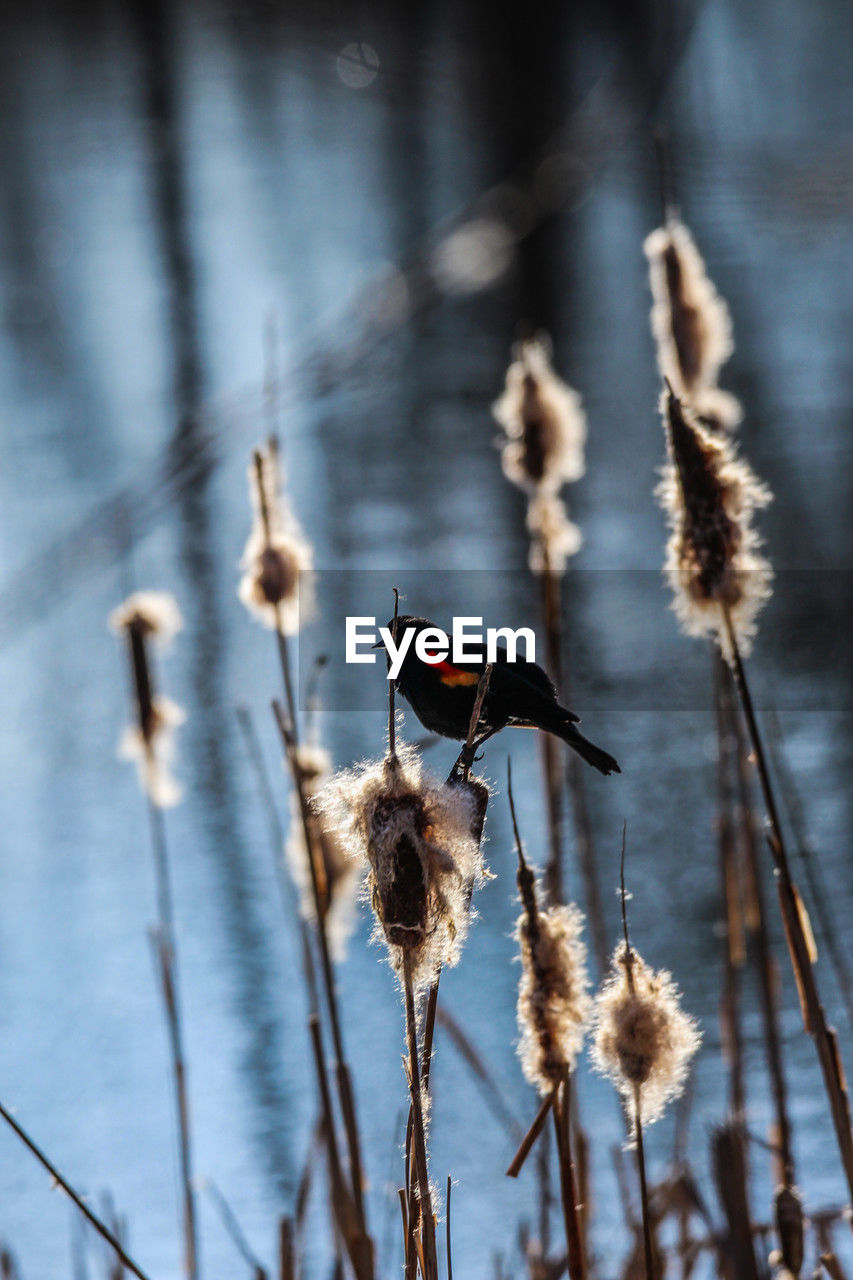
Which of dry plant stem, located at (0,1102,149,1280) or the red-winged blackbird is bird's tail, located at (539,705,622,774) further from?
dry plant stem, located at (0,1102,149,1280)

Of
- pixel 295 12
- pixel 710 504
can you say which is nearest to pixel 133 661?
pixel 710 504

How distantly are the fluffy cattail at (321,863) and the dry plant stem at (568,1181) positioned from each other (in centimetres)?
27

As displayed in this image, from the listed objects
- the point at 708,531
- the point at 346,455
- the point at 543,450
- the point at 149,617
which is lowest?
the point at 708,531

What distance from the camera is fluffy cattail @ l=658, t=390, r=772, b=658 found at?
0.88 m

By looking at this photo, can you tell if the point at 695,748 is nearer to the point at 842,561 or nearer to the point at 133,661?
the point at 842,561

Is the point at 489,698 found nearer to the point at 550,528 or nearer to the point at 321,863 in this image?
the point at 321,863

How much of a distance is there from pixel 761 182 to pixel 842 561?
129 centimetres

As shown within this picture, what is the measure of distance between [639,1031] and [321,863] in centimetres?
42

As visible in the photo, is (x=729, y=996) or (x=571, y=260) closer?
(x=729, y=996)

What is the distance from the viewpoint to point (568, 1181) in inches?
31.1

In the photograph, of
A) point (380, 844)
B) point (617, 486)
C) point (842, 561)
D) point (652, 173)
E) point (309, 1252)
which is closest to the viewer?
point (380, 844)

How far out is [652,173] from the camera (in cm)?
467

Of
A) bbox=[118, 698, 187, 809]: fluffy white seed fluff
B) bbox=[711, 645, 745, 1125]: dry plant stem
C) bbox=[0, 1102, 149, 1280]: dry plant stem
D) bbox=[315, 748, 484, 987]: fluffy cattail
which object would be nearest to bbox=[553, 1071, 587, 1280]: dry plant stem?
bbox=[315, 748, 484, 987]: fluffy cattail

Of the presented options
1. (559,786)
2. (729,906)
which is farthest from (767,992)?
(559,786)
